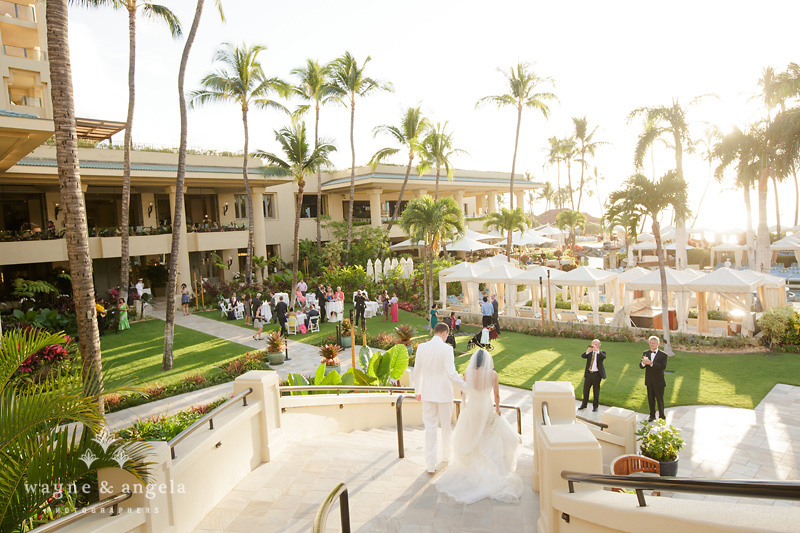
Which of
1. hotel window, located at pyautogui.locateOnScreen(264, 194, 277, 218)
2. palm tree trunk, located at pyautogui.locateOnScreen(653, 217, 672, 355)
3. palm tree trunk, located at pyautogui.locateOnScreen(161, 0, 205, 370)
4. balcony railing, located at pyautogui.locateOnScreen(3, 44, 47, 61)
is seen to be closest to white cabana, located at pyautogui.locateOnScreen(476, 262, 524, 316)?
palm tree trunk, located at pyautogui.locateOnScreen(653, 217, 672, 355)

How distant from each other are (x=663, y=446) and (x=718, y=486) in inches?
203

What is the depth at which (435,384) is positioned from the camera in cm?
624

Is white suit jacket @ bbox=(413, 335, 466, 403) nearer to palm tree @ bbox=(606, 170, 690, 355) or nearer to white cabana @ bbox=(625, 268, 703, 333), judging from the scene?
palm tree @ bbox=(606, 170, 690, 355)

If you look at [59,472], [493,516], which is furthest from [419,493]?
[59,472]

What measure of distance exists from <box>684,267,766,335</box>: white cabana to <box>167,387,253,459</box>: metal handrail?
1537 cm

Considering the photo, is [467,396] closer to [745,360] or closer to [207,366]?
[207,366]

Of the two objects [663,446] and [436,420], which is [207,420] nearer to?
[436,420]

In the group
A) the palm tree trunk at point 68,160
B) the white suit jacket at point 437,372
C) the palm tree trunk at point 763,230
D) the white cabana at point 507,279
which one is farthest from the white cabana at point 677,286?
the palm tree trunk at point 68,160

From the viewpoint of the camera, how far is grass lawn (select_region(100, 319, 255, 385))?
14.0 m

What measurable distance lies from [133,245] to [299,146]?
9169 millimetres

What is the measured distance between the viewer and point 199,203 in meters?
30.6

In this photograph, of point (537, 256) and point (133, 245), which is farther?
point (537, 256)

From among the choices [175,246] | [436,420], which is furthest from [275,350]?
[436,420]

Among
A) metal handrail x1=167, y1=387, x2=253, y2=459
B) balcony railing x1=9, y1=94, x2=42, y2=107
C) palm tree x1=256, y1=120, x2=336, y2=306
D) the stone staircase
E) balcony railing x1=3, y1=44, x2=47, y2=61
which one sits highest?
balcony railing x1=3, y1=44, x2=47, y2=61
